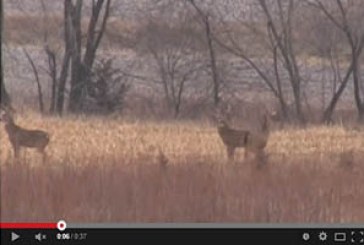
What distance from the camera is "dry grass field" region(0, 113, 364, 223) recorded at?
19.1ft

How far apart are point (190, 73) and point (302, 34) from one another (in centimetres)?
277

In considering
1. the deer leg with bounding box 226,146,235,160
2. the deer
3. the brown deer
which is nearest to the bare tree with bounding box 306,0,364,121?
the brown deer

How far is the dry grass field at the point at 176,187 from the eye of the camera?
229 inches

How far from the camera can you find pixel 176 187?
6.52 metres

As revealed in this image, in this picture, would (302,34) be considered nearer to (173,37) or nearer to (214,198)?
(173,37)
